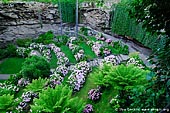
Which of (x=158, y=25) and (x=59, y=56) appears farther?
(x=59, y=56)

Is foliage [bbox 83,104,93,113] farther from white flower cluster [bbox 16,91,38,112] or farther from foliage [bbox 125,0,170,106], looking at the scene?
foliage [bbox 125,0,170,106]

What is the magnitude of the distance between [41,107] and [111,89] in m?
2.30

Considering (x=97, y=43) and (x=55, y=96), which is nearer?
(x=55, y=96)

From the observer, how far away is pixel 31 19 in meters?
17.9

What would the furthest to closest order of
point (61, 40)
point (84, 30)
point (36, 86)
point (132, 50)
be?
point (84, 30) → point (61, 40) → point (132, 50) → point (36, 86)

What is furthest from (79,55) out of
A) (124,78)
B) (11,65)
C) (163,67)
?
(163,67)

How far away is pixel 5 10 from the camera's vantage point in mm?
17000

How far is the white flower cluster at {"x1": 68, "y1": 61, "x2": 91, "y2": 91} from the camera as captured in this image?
Answer: 865cm

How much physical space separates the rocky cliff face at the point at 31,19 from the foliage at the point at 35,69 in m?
7.24

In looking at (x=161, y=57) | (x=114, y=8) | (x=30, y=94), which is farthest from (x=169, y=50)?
(x=114, y=8)

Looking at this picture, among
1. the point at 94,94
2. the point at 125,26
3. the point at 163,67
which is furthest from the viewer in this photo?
the point at 125,26

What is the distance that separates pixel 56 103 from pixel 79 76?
2611 millimetres

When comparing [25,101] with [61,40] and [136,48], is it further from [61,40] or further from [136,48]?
[61,40]

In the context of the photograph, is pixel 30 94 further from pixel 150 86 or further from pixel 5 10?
pixel 5 10
